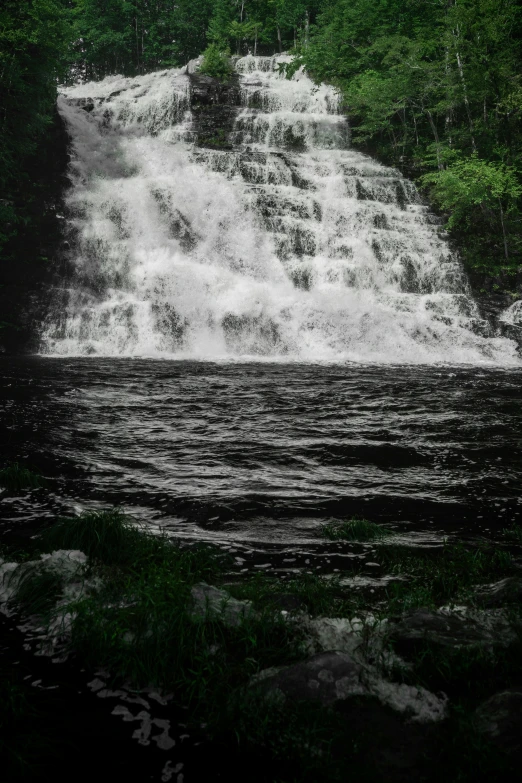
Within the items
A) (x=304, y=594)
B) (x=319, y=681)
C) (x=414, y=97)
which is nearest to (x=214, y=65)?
(x=414, y=97)

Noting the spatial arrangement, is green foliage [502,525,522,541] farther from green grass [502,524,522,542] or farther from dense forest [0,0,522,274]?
dense forest [0,0,522,274]

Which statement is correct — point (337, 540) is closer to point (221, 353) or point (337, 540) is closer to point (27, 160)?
point (221, 353)

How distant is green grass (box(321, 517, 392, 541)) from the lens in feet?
16.2

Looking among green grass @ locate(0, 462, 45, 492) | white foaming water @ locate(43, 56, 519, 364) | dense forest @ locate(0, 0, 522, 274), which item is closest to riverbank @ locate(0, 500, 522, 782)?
green grass @ locate(0, 462, 45, 492)

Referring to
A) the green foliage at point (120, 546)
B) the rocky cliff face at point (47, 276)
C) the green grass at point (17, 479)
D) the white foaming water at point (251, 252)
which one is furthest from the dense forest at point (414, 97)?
the green foliage at point (120, 546)

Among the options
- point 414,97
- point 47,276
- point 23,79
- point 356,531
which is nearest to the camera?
point 356,531

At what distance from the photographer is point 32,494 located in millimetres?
5805

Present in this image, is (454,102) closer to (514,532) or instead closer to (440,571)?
(514,532)

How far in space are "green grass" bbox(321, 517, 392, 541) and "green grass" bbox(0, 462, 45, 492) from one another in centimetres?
346

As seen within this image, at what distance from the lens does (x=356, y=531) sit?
16.3 feet

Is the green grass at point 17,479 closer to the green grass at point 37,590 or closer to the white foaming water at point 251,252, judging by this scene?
the green grass at point 37,590

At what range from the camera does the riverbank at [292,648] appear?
8.13ft

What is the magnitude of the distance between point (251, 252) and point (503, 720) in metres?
20.8

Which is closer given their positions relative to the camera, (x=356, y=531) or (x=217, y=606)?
(x=217, y=606)
